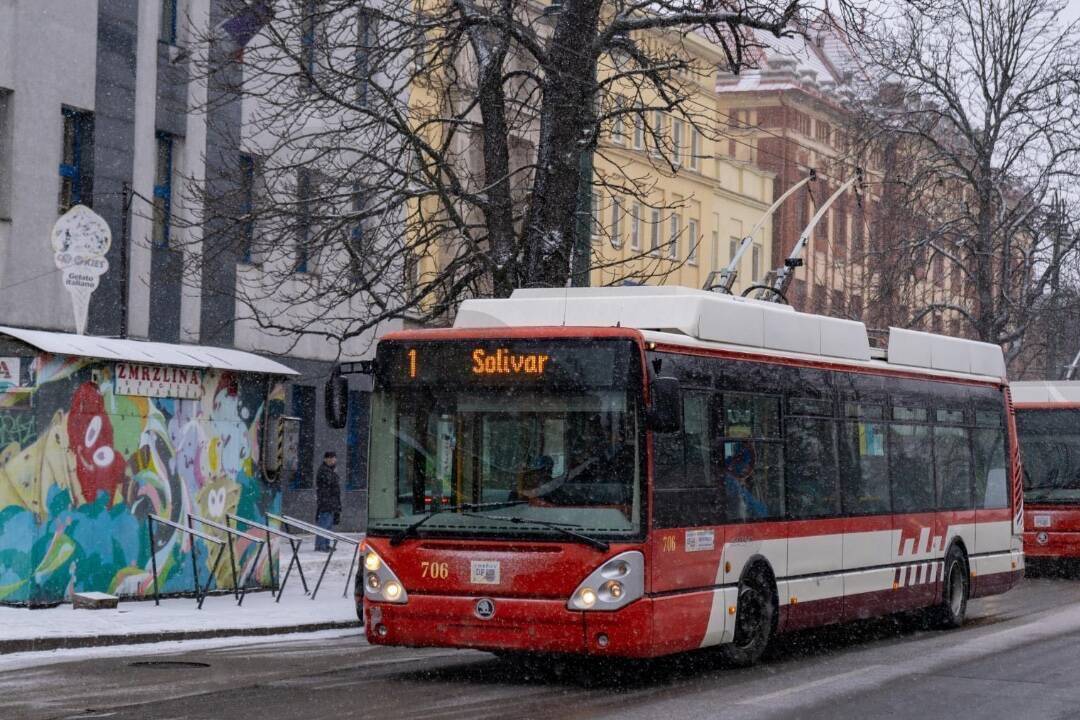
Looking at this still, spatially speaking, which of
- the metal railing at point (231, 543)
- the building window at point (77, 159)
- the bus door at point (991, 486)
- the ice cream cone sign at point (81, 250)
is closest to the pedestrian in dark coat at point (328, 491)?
the building window at point (77, 159)

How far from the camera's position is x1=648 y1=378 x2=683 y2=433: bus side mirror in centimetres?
1234

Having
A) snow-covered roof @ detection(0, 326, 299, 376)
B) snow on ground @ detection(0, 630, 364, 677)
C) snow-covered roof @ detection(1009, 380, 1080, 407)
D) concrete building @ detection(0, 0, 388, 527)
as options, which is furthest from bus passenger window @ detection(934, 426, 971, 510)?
concrete building @ detection(0, 0, 388, 527)

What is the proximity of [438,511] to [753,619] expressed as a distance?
307 cm

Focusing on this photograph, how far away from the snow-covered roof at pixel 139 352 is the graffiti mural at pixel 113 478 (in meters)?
0.18

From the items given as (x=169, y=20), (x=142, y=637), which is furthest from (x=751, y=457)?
(x=169, y=20)

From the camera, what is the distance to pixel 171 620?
57.0 feet

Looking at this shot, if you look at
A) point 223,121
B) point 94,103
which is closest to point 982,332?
point 223,121

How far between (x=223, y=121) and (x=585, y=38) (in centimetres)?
1043

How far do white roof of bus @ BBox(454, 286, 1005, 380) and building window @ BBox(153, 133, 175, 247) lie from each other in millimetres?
15459

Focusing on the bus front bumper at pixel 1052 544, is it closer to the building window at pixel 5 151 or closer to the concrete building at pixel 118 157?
the concrete building at pixel 118 157

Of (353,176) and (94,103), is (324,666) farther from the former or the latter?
(94,103)

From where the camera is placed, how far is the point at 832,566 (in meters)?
16.0

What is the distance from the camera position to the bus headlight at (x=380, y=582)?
43.1 feet

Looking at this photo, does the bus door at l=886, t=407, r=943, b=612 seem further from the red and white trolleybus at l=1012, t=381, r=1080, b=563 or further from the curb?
the red and white trolleybus at l=1012, t=381, r=1080, b=563
